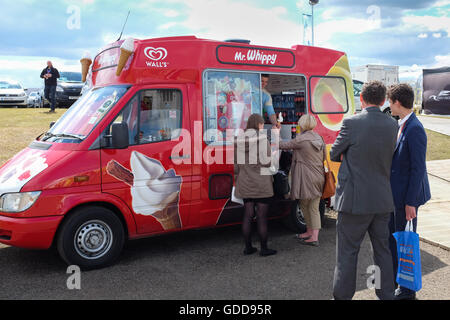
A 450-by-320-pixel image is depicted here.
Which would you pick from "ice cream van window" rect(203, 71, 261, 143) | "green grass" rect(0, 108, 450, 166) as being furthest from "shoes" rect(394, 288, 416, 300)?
"green grass" rect(0, 108, 450, 166)

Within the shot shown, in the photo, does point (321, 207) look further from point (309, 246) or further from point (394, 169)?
point (394, 169)

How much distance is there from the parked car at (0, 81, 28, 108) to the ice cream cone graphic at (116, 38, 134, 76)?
671 inches

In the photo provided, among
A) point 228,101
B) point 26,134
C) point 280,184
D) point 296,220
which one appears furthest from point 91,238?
point 26,134

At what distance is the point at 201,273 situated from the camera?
16.0ft

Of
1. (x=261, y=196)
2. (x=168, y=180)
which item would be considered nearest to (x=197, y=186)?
(x=168, y=180)

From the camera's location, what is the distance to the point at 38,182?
180 inches

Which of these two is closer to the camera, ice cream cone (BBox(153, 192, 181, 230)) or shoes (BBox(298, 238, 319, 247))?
ice cream cone (BBox(153, 192, 181, 230))

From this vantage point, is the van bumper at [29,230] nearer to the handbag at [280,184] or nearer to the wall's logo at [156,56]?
the wall's logo at [156,56]

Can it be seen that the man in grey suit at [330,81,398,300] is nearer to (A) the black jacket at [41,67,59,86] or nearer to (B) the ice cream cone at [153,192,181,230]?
(B) the ice cream cone at [153,192,181,230]

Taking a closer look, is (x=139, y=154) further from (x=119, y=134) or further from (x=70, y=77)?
(x=70, y=77)

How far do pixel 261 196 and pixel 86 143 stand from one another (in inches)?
83.2

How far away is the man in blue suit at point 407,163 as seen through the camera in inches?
149

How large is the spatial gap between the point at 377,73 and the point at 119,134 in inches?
863

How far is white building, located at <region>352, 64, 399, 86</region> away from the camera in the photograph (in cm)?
2373
